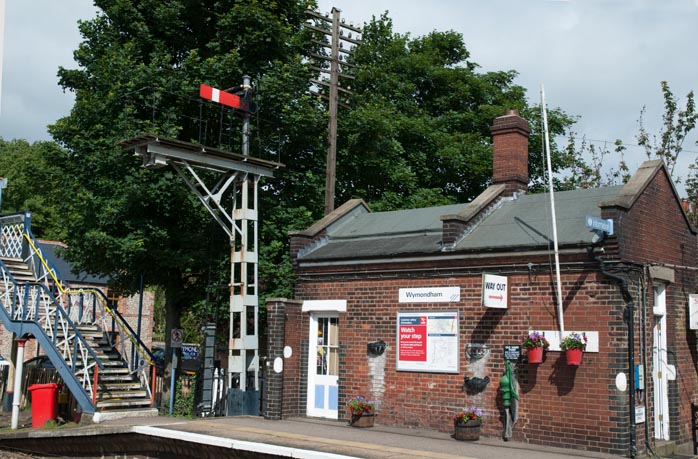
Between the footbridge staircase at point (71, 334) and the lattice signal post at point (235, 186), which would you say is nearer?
the lattice signal post at point (235, 186)

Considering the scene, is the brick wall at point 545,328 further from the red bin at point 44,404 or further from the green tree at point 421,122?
the green tree at point 421,122

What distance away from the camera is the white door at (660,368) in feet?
43.3

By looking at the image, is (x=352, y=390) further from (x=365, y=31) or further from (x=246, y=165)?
(x=365, y=31)

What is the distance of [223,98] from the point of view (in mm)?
16328

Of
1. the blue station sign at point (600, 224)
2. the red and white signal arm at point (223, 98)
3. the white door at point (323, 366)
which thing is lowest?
the white door at point (323, 366)

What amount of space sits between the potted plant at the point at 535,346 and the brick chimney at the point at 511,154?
4.53m

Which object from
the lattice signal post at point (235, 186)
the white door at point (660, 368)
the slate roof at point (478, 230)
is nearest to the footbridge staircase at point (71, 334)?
the lattice signal post at point (235, 186)

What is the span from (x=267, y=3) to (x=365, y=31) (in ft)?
47.0

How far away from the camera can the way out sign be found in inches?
502

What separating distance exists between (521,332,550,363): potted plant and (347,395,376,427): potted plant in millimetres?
3623

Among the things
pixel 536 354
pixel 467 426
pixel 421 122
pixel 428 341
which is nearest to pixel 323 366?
pixel 428 341

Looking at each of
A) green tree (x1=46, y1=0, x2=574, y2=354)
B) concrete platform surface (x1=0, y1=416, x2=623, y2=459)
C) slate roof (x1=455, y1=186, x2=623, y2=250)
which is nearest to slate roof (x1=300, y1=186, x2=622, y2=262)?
slate roof (x1=455, y1=186, x2=623, y2=250)

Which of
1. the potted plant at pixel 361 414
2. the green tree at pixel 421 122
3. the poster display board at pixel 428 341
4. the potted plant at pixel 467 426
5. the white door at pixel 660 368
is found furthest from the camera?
the green tree at pixel 421 122

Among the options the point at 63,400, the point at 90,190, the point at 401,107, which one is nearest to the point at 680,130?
the point at 401,107
